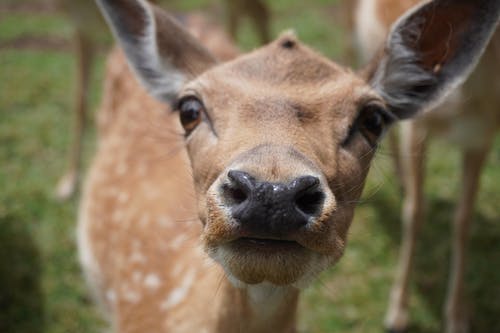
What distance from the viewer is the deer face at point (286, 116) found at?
1.70m

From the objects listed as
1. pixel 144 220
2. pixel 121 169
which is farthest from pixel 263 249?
Answer: pixel 121 169

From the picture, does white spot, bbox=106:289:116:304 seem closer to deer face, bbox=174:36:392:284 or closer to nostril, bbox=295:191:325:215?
deer face, bbox=174:36:392:284

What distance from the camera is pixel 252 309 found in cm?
225

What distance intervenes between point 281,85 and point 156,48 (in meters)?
0.72

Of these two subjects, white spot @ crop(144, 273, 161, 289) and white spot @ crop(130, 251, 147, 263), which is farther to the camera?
white spot @ crop(130, 251, 147, 263)

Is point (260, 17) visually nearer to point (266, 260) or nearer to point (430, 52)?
point (430, 52)

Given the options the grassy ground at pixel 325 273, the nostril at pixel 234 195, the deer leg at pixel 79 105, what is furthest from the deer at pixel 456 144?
the deer leg at pixel 79 105

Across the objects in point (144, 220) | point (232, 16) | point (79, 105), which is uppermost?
point (232, 16)

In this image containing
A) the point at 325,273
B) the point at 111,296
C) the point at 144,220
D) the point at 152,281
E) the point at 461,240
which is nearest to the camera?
the point at 152,281

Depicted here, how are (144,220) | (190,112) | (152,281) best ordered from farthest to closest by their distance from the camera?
(144,220), (152,281), (190,112)

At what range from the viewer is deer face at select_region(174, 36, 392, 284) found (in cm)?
168

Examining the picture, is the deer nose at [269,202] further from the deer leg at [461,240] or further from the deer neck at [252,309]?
the deer leg at [461,240]

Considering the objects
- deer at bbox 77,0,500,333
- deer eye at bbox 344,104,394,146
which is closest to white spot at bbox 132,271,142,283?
deer at bbox 77,0,500,333

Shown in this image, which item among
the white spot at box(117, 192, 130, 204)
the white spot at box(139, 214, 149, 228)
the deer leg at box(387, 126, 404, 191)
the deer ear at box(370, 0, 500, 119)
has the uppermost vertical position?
the deer leg at box(387, 126, 404, 191)
